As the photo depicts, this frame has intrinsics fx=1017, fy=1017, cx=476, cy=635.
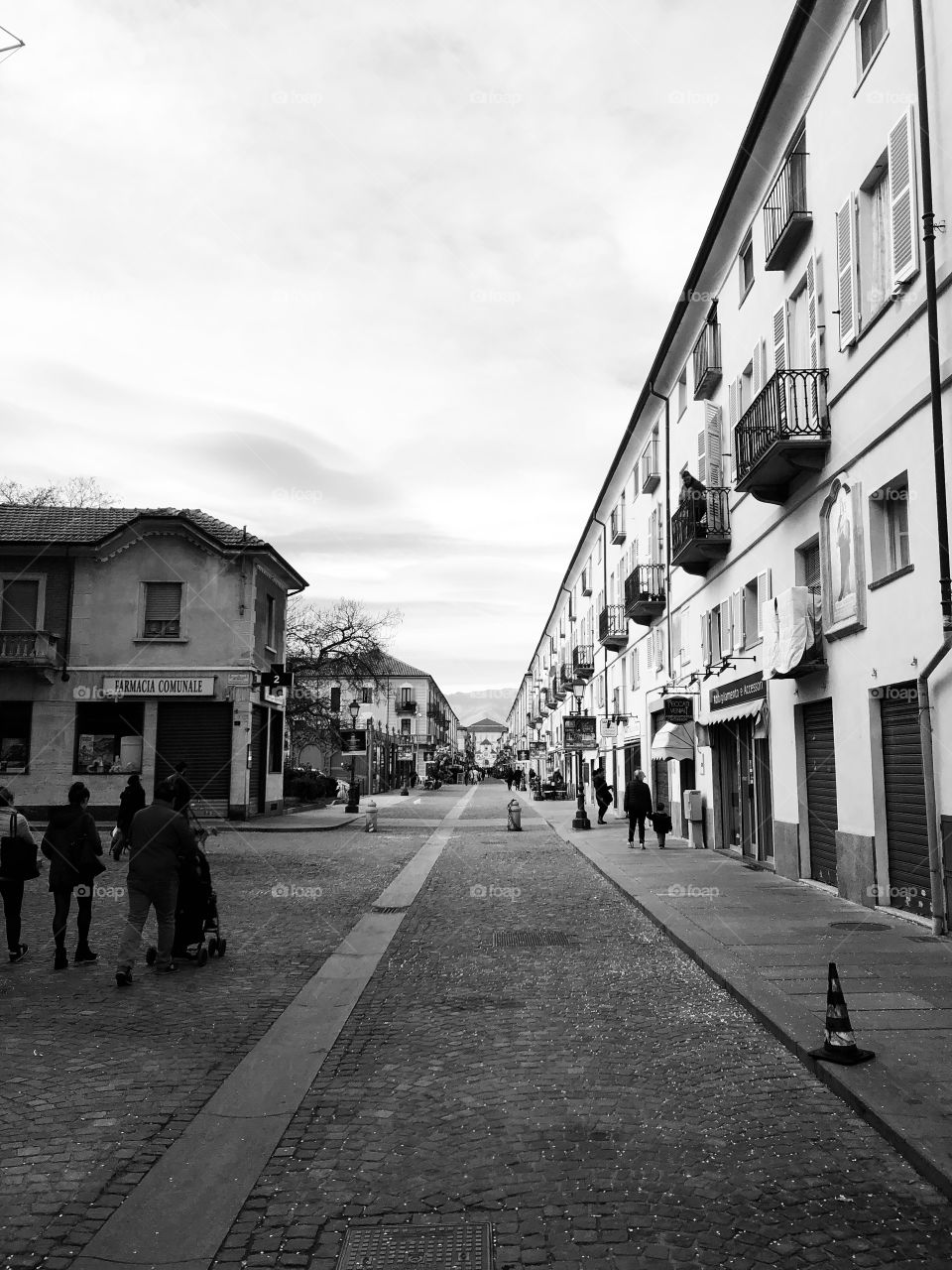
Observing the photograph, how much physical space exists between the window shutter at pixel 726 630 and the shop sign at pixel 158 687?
1492cm

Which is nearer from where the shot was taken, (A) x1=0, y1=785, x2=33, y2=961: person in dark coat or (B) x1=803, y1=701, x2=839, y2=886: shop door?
(A) x1=0, y1=785, x2=33, y2=961: person in dark coat

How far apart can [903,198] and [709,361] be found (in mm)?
9201

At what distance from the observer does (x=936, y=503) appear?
10062 millimetres

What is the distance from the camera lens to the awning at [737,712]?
16.7 meters

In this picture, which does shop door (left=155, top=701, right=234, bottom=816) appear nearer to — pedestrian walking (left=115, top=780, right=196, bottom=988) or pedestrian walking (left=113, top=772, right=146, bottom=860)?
pedestrian walking (left=113, top=772, right=146, bottom=860)

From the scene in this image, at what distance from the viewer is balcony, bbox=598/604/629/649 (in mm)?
33844

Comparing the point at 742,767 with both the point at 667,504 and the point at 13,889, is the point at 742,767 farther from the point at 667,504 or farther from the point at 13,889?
the point at 13,889

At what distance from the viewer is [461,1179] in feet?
14.3

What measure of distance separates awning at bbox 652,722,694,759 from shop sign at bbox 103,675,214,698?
13.0 m

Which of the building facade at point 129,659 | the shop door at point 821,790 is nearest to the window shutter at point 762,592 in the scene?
the shop door at point 821,790

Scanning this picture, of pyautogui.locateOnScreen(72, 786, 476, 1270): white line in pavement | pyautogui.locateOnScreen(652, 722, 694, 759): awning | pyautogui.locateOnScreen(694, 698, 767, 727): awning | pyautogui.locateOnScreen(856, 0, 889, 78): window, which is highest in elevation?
pyautogui.locateOnScreen(856, 0, 889, 78): window

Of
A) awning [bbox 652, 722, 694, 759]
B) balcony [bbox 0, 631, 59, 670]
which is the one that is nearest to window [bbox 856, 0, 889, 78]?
awning [bbox 652, 722, 694, 759]

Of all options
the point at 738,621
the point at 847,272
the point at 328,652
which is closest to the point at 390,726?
the point at 328,652

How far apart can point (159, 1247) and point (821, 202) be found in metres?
14.0
